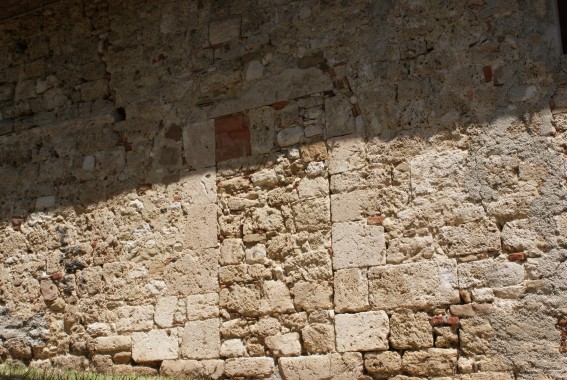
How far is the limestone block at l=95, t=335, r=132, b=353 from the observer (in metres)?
6.25

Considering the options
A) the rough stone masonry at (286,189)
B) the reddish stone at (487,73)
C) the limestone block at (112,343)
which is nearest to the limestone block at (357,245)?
the rough stone masonry at (286,189)

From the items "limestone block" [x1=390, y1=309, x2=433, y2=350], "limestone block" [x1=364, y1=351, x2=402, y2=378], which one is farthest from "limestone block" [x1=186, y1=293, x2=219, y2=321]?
"limestone block" [x1=390, y1=309, x2=433, y2=350]

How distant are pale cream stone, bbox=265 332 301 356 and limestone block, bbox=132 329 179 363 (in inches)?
28.7

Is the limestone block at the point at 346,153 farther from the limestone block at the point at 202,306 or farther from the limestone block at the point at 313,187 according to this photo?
the limestone block at the point at 202,306

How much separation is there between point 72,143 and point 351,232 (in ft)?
8.38

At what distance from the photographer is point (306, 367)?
559cm

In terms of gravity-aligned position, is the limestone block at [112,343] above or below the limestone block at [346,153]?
below

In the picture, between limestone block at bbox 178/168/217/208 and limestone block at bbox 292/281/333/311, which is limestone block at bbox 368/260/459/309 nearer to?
limestone block at bbox 292/281/333/311

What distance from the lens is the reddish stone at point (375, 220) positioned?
557 centimetres

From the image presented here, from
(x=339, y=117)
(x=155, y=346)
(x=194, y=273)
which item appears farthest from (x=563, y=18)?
(x=155, y=346)

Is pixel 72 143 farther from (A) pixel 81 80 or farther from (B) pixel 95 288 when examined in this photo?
(B) pixel 95 288

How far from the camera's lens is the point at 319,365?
218 inches

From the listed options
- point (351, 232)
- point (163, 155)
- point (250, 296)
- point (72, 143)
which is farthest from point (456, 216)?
point (72, 143)

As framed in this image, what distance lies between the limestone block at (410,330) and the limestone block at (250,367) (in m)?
0.87
